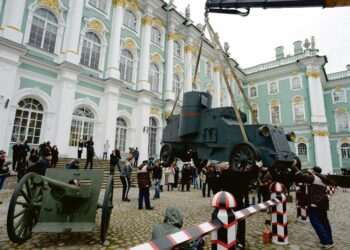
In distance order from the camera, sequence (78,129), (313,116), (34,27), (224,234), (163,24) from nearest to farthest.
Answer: (224,234) → (34,27) → (78,129) → (163,24) → (313,116)

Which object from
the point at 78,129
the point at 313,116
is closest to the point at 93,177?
the point at 78,129

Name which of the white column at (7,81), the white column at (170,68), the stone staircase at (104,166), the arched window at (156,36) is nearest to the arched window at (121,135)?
the stone staircase at (104,166)

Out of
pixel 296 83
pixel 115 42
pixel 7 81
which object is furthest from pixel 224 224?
pixel 296 83

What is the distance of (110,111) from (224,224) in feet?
49.7

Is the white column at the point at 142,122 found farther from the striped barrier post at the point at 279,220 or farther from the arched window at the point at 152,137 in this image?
the striped barrier post at the point at 279,220

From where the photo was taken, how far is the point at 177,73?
23.8m

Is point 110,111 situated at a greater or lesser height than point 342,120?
lesser

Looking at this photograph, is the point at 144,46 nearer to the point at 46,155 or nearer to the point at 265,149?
the point at 46,155

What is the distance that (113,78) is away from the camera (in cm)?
1634

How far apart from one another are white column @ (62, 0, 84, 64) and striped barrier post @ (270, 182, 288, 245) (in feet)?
46.8

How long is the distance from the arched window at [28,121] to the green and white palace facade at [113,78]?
0.17 ft

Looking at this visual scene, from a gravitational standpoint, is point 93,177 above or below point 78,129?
below

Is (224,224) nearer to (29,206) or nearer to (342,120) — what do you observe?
(29,206)

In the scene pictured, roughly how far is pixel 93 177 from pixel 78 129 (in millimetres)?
11879
